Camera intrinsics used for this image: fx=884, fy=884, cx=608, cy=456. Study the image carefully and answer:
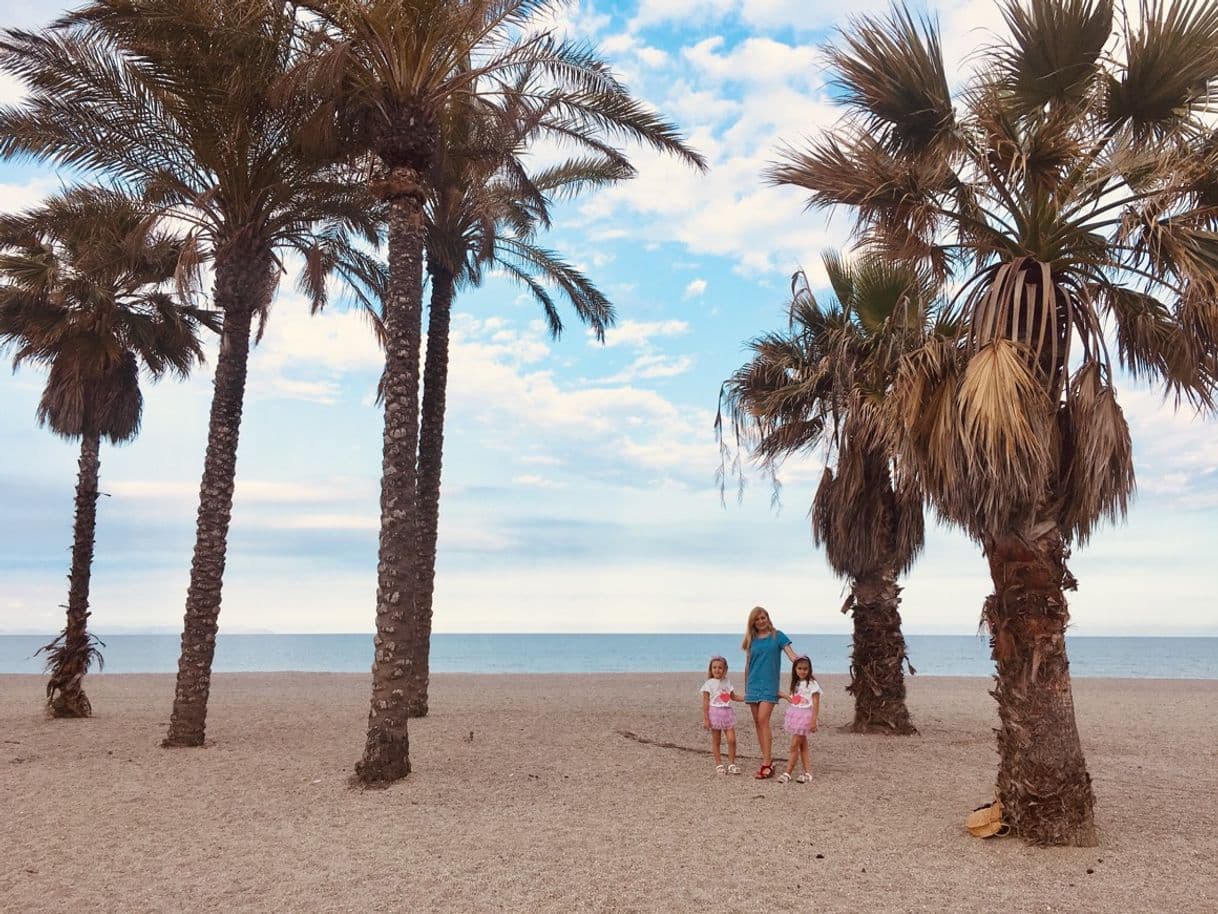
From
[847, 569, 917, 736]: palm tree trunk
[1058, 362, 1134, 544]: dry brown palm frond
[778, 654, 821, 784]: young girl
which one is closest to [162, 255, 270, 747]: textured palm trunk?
[778, 654, 821, 784]: young girl

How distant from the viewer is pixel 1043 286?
7750mm

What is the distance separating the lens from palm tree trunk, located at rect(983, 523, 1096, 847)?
730 cm

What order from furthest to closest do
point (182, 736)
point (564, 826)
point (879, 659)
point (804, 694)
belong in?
point (879, 659) → point (182, 736) → point (804, 694) → point (564, 826)

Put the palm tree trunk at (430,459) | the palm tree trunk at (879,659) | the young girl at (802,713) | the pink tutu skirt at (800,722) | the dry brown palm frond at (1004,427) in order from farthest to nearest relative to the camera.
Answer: the palm tree trunk at (430,459) → the palm tree trunk at (879,659) → the pink tutu skirt at (800,722) → the young girl at (802,713) → the dry brown palm frond at (1004,427)

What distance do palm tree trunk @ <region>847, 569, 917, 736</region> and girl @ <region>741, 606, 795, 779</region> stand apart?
3.98 meters

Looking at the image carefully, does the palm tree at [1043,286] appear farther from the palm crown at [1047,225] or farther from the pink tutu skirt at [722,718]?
the pink tutu skirt at [722,718]

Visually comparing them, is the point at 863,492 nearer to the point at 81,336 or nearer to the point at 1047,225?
the point at 1047,225

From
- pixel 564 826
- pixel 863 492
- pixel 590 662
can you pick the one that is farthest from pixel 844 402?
pixel 590 662

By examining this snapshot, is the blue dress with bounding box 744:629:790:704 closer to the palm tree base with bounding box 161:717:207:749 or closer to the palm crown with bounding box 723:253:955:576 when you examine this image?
the palm crown with bounding box 723:253:955:576

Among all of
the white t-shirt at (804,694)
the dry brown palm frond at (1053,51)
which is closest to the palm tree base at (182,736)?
the white t-shirt at (804,694)

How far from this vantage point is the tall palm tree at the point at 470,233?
13.6 meters

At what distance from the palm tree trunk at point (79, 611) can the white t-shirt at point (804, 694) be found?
13.3 m

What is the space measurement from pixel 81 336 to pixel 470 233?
310 inches

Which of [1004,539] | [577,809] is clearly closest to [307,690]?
[577,809]
